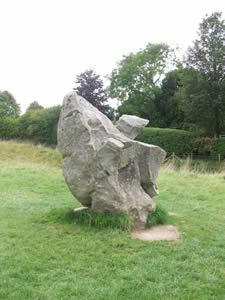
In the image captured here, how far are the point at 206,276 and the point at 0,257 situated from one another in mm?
3190

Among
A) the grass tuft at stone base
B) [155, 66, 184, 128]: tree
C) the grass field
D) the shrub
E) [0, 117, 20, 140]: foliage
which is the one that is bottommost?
the grass field

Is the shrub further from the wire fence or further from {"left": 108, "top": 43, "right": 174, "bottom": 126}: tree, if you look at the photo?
{"left": 108, "top": 43, "right": 174, "bottom": 126}: tree

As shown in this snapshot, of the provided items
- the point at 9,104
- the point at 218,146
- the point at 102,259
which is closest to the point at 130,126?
the point at 102,259

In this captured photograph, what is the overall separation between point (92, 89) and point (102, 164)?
82.0ft

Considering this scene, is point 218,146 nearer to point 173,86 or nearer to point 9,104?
point 173,86

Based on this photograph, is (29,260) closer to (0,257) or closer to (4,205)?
(0,257)

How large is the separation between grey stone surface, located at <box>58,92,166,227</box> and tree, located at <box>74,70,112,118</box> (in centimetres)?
2330

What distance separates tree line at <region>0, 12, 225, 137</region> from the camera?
21.2 m

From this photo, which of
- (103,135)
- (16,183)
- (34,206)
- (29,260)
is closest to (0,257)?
(29,260)

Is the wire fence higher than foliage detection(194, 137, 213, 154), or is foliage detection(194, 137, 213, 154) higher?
foliage detection(194, 137, 213, 154)

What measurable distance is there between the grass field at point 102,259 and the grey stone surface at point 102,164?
664 mm

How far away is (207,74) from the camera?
21.1 meters

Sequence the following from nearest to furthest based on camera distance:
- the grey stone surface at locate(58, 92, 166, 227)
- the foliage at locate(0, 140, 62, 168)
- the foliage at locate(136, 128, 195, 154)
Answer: the grey stone surface at locate(58, 92, 166, 227)
the foliage at locate(0, 140, 62, 168)
the foliage at locate(136, 128, 195, 154)

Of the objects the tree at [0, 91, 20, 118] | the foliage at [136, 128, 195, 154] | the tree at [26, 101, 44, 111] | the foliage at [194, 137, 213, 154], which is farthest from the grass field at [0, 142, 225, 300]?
the tree at [0, 91, 20, 118]
